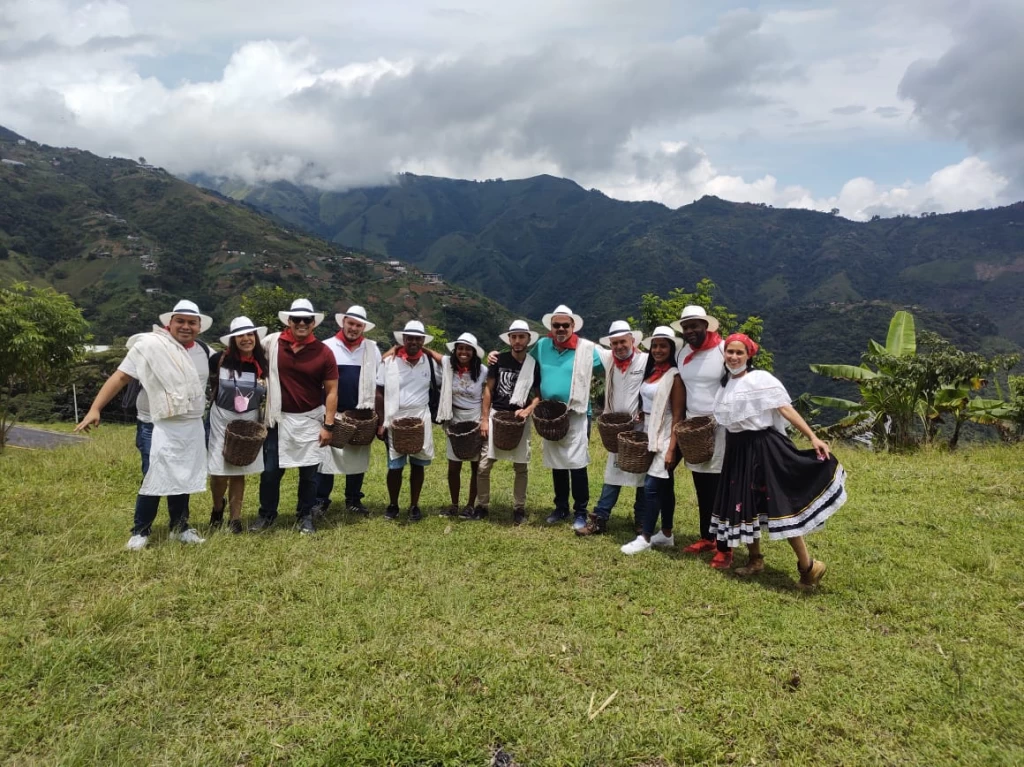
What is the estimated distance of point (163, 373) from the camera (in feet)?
16.2

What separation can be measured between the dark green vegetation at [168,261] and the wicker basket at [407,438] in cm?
7274

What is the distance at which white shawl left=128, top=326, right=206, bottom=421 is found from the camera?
4.91m

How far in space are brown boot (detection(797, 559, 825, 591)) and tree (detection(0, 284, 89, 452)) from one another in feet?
50.7

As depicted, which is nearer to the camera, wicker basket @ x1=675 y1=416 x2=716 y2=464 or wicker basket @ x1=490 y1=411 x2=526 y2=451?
wicker basket @ x1=675 y1=416 x2=716 y2=464

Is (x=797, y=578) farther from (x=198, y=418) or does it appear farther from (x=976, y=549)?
(x=198, y=418)

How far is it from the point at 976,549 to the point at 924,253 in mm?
227414

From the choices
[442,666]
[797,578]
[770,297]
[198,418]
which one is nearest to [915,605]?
[797,578]

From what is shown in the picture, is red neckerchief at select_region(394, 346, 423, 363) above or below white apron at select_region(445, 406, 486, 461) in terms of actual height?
above

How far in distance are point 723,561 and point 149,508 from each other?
4.86 meters

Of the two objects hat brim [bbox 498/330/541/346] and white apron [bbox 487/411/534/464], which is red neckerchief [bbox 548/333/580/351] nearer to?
hat brim [bbox 498/330/541/346]

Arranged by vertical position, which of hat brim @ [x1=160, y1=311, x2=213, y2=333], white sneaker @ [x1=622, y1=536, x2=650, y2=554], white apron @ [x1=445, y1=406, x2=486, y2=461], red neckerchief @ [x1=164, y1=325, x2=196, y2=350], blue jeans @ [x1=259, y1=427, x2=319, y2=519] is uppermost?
hat brim @ [x1=160, y1=311, x2=213, y2=333]

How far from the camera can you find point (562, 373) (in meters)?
6.12

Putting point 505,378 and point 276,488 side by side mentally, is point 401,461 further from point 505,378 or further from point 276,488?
point 505,378

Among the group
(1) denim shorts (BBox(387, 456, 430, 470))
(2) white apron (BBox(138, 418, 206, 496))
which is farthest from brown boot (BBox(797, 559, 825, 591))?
(2) white apron (BBox(138, 418, 206, 496))
